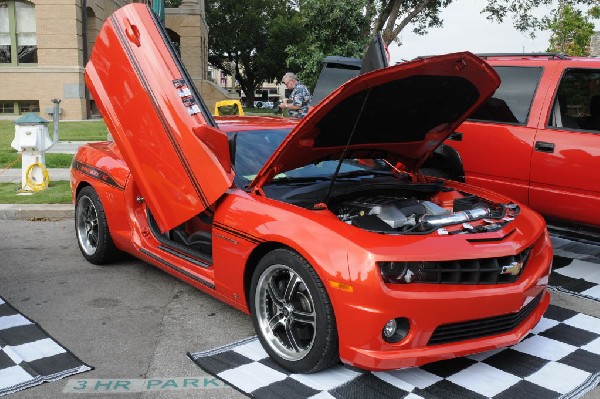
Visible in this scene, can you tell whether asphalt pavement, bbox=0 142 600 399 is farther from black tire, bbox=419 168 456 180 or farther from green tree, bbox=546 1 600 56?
green tree, bbox=546 1 600 56

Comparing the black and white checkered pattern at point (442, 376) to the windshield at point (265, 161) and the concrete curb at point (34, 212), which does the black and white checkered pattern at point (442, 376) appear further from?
the concrete curb at point (34, 212)

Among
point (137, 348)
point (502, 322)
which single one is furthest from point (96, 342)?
point (502, 322)

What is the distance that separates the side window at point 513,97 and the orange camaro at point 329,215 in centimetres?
147

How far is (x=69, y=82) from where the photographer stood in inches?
852

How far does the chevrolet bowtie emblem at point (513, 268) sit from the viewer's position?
3182 mm

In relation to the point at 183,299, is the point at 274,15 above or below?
above

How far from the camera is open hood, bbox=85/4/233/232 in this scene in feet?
12.6

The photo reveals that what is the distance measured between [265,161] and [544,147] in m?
2.64

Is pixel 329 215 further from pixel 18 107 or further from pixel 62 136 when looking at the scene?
pixel 18 107

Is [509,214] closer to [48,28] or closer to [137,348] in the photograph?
[137,348]

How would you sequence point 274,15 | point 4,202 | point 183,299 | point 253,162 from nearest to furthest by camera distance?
point 253,162 → point 183,299 → point 4,202 → point 274,15

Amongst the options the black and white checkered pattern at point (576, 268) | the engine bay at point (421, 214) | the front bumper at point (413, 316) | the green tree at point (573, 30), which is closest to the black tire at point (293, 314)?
the front bumper at point (413, 316)

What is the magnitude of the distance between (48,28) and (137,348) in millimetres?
20425

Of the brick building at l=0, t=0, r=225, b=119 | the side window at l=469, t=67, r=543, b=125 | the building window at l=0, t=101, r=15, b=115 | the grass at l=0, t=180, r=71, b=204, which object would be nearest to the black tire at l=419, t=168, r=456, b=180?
the side window at l=469, t=67, r=543, b=125
